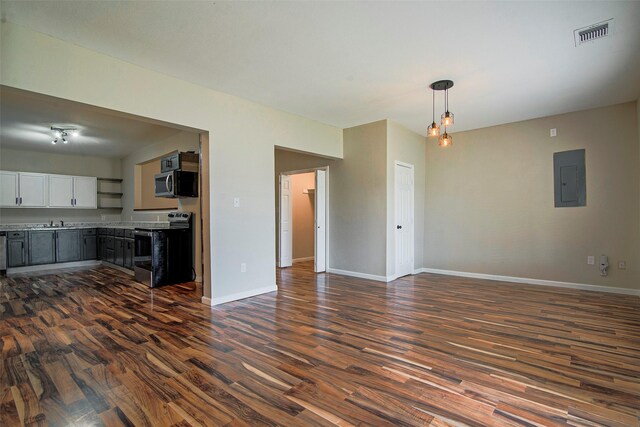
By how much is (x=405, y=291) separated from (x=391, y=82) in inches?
111

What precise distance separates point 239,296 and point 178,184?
2.08 m

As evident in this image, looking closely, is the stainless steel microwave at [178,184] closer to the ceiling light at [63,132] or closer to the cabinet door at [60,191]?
the ceiling light at [63,132]

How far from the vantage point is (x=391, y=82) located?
12.1 ft

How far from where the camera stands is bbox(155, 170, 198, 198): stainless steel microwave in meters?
4.98

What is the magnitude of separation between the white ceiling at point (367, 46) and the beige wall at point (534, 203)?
0.71 m

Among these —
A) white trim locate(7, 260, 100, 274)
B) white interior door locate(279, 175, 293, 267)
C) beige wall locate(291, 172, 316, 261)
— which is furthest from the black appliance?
→ beige wall locate(291, 172, 316, 261)

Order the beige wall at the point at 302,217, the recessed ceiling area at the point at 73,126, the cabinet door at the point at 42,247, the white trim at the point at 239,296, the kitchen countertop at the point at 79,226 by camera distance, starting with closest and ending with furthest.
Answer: the white trim at the point at 239,296
the recessed ceiling area at the point at 73,126
the kitchen countertop at the point at 79,226
the cabinet door at the point at 42,247
the beige wall at the point at 302,217

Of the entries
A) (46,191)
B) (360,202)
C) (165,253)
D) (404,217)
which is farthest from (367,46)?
(46,191)

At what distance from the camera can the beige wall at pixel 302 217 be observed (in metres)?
7.77

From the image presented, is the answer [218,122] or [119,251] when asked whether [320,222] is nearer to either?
[218,122]

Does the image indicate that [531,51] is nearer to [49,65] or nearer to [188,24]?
[188,24]

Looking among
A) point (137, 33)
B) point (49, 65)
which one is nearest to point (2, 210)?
point (49, 65)

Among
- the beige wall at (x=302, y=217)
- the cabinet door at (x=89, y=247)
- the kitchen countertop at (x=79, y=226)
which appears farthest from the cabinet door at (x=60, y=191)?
the beige wall at (x=302, y=217)

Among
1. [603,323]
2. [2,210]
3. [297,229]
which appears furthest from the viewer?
[297,229]
